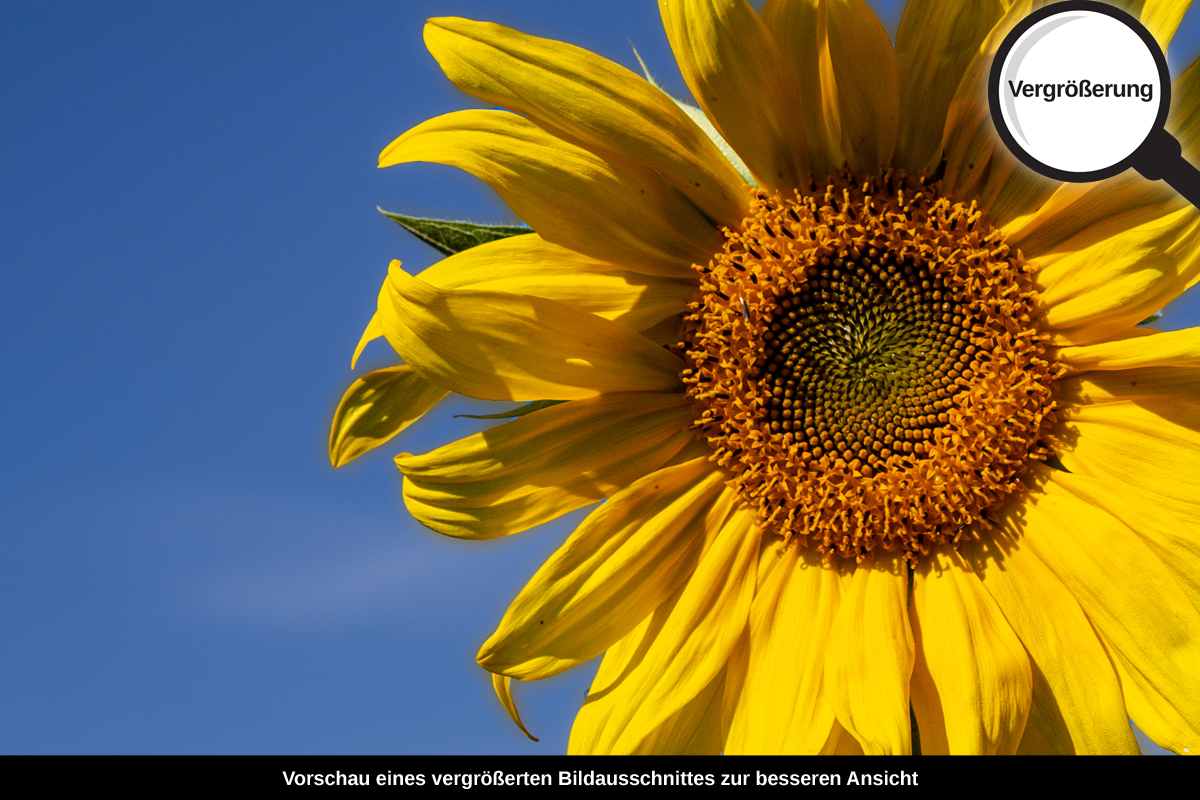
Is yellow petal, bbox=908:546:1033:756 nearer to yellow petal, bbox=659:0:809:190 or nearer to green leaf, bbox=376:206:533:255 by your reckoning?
yellow petal, bbox=659:0:809:190

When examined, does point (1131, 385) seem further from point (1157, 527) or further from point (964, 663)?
point (964, 663)

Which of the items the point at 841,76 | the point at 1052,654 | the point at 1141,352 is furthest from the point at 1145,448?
the point at 841,76

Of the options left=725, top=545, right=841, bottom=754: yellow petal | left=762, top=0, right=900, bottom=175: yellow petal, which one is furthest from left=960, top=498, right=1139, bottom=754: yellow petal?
left=762, top=0, right=900, bottom=175: yellow petal

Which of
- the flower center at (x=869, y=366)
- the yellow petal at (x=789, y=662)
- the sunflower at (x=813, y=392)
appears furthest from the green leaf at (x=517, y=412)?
the yellow petal at (x=789, y=662)

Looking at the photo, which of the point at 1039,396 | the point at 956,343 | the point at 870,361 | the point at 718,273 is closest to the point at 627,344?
the point at 718,273

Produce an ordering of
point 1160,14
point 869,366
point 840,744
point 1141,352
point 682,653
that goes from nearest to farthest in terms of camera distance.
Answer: point 1160,14 → point 1141,352 → point 840,744 → point 682,653 → point 869,366

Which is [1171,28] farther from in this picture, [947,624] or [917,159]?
[947,624]

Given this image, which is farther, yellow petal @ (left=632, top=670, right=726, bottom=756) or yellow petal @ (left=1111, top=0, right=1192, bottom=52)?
yellow petal @ (left=632, top=670, right=726, bottom=756)

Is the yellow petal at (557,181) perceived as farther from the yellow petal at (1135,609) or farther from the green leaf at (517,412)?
the yellow petal at (1135,609)
